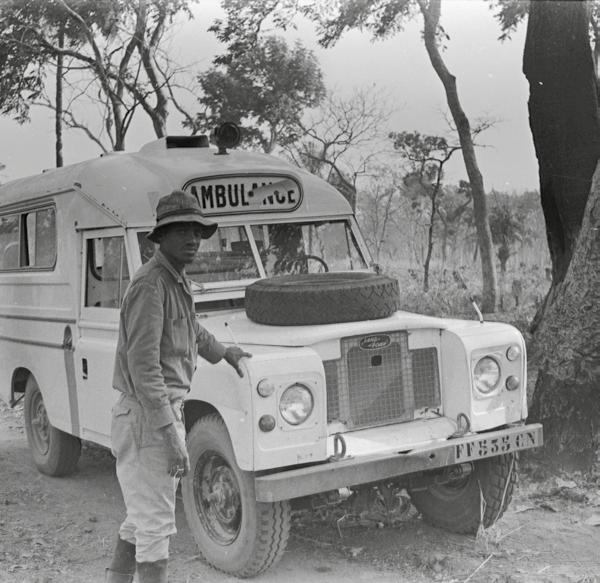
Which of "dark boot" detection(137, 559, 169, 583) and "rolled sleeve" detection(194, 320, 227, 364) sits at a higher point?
"rolled sleeve" detection(194, 320, 227, 364)

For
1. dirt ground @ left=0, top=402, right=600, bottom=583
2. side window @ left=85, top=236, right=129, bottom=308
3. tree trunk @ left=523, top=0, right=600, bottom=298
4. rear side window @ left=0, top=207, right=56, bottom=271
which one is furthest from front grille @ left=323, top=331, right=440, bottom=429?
tree trunk @ left=523, top=0, right=600, bottom=298

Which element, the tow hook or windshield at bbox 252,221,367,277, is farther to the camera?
windshield at bbox 252,221,367,277

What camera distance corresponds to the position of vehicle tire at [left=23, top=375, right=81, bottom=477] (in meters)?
6.93

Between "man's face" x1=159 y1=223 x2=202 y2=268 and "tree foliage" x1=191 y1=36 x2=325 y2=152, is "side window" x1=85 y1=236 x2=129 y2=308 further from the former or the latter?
"tree foliage" x1=191 y1=36 x2=325 y2=152

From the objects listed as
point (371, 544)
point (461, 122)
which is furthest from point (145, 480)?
point (461, 122)

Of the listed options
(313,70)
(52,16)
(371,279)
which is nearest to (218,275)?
(371,279)

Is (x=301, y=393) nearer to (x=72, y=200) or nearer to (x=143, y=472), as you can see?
(x=143, y=472)

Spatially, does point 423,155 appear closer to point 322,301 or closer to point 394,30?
point 394,30

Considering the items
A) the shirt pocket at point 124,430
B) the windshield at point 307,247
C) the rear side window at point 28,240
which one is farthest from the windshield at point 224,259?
the shirt pocket at point 124,430

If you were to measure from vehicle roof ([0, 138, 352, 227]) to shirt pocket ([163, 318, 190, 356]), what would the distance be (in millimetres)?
1947

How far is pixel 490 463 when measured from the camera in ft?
16.9

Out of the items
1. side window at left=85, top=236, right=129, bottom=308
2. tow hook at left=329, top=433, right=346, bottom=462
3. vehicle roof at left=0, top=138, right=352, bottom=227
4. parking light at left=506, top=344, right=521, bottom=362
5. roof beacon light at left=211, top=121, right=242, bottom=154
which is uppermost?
roof beacon light at left=211, top=121, right=242, bottom=154

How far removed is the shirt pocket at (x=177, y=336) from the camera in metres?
3.83

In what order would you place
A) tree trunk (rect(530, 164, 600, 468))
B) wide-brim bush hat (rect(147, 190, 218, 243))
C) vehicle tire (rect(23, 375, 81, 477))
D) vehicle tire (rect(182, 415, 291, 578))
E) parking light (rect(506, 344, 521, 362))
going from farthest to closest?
1. vehicle tire (rect(23, 375, 81, 477))
2. tree trunk (rect(530, 164, 600, 468))
3. parking light (rect(506, 344, 521, 362))
4. vehicle tire (rect(182, 415, 291, 578))
5. wide-brim bush hat (rect(147, 190, 218, 243))
